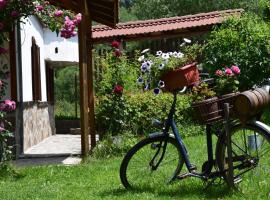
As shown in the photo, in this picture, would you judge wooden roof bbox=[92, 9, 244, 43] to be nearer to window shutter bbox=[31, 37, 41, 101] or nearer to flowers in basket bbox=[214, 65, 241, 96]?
window shutter bbox=[31, 37, 41, 101]

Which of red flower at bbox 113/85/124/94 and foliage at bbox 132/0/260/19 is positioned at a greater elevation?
foliage at bbox 132/0/260/19

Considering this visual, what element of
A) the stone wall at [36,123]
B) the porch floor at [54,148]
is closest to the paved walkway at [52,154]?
the porch floor at [54,148]

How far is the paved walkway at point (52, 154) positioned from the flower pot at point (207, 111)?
3.87 m

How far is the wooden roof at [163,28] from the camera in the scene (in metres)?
16.2

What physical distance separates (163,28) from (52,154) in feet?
23.2

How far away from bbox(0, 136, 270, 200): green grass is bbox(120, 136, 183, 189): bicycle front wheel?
0.42 feet

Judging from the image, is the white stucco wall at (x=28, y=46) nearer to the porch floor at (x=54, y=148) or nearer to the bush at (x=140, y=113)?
the porch floor at (x=54, y=148)

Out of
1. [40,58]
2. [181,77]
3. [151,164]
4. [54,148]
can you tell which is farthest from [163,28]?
[181,77]

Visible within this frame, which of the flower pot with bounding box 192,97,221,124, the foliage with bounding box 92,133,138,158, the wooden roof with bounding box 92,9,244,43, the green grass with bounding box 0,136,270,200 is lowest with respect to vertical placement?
the green grass with bounding box 0,136,270,200

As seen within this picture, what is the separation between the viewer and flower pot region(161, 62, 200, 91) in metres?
5.81

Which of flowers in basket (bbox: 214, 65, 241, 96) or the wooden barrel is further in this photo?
flowers in basket (bbox: 214, 65, 241, 96)

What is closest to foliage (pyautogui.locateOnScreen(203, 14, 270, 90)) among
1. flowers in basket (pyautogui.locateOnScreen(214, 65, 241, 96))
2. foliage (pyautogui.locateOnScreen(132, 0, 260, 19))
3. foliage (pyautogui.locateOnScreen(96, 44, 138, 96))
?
flowers in basket (pyautogui.locateOnScreen(214, 65, 241, 96))

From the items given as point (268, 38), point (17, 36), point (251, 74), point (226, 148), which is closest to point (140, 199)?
point (226, 148)

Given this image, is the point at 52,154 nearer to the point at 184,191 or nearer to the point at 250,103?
the point at 184,191
